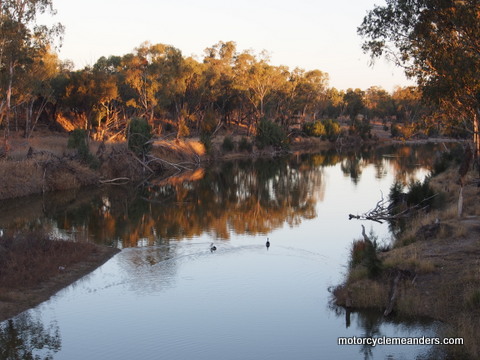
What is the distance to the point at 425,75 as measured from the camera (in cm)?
2236

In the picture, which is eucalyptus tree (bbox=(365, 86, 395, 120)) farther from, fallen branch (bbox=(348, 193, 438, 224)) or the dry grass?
the dry grass

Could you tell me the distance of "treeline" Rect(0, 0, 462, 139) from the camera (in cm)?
3481

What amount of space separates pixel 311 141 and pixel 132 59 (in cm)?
3184

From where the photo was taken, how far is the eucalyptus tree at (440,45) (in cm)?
1697

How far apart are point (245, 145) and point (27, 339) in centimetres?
5157

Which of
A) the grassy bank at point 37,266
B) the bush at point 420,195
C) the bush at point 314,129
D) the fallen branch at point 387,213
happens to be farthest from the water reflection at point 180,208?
the bush at point 314,129

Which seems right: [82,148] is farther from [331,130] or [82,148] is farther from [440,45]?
[331,130]

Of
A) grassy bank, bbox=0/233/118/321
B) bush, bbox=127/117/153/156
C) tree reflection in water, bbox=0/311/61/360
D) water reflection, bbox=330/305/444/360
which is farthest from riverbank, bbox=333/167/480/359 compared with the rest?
bush, bbox=127/117/153/156

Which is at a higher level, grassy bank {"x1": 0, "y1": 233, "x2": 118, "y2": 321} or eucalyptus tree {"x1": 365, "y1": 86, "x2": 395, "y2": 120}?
eucalyptus tree {"x1": 365, "y1": 86, "x2": 395, "y2": 120}

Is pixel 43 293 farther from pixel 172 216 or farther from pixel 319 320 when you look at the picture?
pixel 172 216

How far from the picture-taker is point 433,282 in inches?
492

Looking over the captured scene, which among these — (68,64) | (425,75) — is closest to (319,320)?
(425,75)

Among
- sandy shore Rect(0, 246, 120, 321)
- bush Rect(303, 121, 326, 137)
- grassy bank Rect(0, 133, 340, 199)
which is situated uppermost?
bush Rect(303, 121, 326, 137)

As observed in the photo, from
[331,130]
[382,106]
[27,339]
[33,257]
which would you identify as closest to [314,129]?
[331,130]
